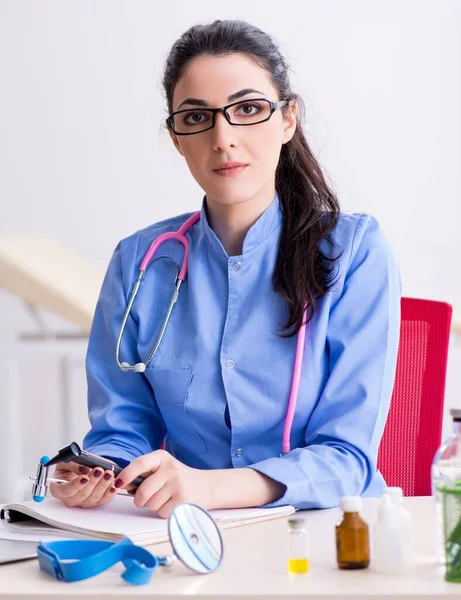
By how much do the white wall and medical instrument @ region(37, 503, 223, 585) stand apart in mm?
3380

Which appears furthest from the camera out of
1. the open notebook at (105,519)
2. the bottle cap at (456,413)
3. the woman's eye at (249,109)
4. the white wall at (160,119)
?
the white wall at (160,119)

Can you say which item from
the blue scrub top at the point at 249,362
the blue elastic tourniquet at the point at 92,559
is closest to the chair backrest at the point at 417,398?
the blue scrub top at the point at 249,362

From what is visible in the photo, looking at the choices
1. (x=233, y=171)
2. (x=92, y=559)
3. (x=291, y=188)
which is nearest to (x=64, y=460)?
(x=92, y=559)

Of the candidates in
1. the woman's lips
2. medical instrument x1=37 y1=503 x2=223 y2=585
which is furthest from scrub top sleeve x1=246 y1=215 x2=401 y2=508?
medical instrument x1=37 y1=503 x2=223 y2=585

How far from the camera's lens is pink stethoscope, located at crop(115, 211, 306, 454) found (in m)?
1.42

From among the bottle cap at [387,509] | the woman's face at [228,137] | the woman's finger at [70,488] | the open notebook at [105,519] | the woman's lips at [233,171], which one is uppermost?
the woman's face at [228,137]

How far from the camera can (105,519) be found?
1.16 meters

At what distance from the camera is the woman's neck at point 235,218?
1.58m

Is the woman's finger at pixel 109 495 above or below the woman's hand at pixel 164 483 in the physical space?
below

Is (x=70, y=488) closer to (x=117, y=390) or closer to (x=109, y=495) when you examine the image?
(x=109, y=495)

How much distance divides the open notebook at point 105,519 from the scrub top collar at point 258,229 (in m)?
0.47

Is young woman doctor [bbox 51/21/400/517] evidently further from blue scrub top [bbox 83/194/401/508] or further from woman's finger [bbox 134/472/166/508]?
woman's finger [bbox 134/472/166/508]

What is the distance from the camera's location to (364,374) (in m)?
1.39

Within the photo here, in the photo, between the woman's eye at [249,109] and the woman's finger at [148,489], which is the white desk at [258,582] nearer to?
the woman's finger at [148,489]
